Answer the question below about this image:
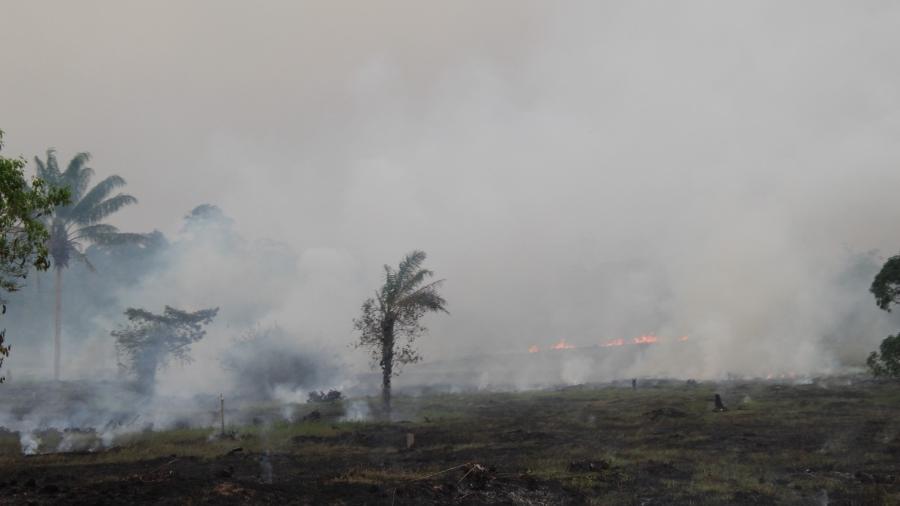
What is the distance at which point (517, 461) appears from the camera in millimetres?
21562

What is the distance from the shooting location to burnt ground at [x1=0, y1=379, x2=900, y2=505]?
15727 millimetres

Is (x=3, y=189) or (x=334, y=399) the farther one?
(x=334, y=399)

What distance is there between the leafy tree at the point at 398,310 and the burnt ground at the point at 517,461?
14.1 feet

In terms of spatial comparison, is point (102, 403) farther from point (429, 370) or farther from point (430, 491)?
point (429, 370)

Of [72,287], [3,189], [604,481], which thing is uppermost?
[72,287]

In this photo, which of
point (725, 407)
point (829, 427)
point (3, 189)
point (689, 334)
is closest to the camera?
point (3, 189)

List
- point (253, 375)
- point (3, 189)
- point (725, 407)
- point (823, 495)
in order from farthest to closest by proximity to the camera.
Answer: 1. point (253, 375)
2. point (725, 407)
3. point (823, 495)
4. point (3, 189)

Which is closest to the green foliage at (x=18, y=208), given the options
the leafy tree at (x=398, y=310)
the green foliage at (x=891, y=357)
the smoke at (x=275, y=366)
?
the leafy tree at (x=398, y=310)

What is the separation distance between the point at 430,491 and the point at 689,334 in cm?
7576

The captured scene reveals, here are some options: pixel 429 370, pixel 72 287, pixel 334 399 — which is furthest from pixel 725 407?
pixel 72 287

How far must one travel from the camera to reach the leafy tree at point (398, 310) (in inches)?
1390

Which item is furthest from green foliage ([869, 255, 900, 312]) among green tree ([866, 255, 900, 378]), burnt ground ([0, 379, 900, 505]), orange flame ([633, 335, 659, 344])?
orange flame ([633, 335, 659, 344])

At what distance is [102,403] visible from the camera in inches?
1507

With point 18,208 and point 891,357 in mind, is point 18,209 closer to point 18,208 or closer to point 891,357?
point 18,208
